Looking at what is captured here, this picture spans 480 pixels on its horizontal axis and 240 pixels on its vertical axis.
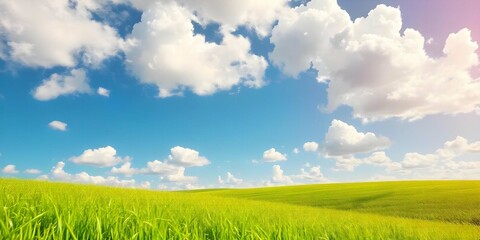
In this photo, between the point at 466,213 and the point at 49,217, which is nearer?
the point at 49,217

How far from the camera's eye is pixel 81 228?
404 centimetres

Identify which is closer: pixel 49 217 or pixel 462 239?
pixel 49 217

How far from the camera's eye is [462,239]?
7090 millimetres

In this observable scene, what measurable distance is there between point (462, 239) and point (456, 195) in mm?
22543

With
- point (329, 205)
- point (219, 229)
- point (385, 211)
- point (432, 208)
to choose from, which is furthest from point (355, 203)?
point (219, 229)

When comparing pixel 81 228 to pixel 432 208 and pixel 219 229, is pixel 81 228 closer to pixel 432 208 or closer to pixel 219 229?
pixel 219 229

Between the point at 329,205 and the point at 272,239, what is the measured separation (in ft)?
85.5

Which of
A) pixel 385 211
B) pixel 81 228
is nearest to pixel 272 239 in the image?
pixel 81 228

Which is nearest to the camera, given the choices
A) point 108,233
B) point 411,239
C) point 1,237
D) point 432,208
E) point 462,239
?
point 1,237

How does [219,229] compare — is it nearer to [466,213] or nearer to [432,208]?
[466,213]

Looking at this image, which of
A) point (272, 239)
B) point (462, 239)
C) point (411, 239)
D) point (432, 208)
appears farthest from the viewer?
point (432, 208)

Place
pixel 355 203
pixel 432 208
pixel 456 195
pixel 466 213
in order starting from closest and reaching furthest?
pixel 466 213 < pixel 432 208 < pixel 456 195 < pixel 355 203

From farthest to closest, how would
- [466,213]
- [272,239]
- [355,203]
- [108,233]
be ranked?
[355,203], [466,213], [272,239], [108,233]

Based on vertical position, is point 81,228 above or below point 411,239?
above
